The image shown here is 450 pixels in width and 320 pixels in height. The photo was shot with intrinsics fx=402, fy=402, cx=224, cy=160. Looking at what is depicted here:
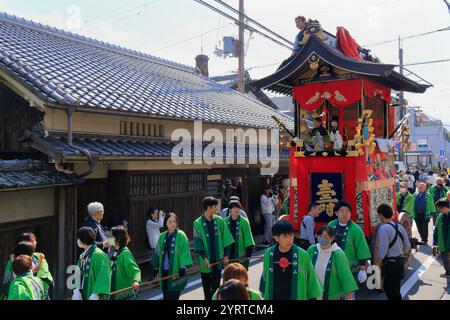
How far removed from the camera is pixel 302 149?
9.49 m

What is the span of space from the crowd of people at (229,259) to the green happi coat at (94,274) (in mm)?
12

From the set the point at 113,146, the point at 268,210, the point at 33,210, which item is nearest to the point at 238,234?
the point at 113,146

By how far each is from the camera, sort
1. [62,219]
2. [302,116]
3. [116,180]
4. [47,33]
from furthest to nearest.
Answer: [47,33] < [302,116] < [116,180] < [62,219]

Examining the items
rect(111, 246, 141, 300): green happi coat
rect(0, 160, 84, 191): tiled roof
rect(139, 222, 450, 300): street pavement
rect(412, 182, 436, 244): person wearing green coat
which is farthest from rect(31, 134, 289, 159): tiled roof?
rect(412, 182, 436, 244): person wearing green coat

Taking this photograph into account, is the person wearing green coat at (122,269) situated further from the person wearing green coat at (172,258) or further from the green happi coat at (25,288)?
the green happi coat at (25,288)

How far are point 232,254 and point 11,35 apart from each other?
8891mm

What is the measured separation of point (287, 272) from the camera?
4.39 metres

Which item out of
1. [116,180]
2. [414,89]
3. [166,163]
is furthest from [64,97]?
[414,89]

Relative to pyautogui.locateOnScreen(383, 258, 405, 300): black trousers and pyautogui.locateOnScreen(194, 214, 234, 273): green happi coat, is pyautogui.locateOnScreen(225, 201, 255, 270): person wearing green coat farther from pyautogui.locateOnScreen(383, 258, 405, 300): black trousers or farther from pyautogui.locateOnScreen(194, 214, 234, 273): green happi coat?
pyautogui.locateOnScreen(383, 258, 405, 300): black trousers

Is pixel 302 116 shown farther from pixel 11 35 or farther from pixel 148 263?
pixel 11 35

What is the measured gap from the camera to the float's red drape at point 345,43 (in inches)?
Result: 380

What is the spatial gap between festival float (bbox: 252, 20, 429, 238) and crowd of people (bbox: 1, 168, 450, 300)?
0.80 meters

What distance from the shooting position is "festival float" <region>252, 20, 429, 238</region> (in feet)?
28.7

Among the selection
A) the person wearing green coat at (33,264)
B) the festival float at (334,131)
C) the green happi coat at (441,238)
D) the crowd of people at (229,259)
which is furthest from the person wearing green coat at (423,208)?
the person wearing green coat at (33,264)
